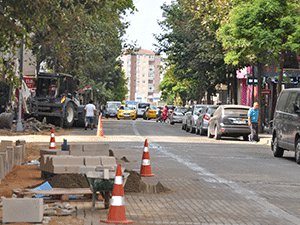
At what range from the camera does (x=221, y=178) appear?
17.4 metres

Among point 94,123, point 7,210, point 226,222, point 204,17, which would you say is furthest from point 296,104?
point 94,123

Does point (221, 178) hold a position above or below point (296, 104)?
below

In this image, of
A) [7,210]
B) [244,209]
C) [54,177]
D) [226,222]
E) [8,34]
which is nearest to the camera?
[7,210]

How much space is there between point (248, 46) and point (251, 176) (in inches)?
734

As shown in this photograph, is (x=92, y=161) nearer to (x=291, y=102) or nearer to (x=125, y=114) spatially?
(x=291, y=102)

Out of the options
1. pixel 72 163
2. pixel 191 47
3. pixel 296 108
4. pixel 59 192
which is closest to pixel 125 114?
pixel 191 47

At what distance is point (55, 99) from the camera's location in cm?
4428

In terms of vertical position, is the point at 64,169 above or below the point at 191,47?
below

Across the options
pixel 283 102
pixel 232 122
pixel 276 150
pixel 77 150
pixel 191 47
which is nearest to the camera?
pixel 77 150

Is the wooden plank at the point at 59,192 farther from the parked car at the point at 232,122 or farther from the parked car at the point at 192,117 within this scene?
the parked car at the point at 192,117

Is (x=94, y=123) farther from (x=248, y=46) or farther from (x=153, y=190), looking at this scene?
(x=153, y=190)

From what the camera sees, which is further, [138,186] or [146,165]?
[146,165]

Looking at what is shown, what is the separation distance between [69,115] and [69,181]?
3118 cm

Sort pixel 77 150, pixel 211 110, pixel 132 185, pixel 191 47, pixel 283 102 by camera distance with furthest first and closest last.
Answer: pixel 191 47
pixel 211 110
pixel 283 102
pixel 77 150
pixel 132 185
